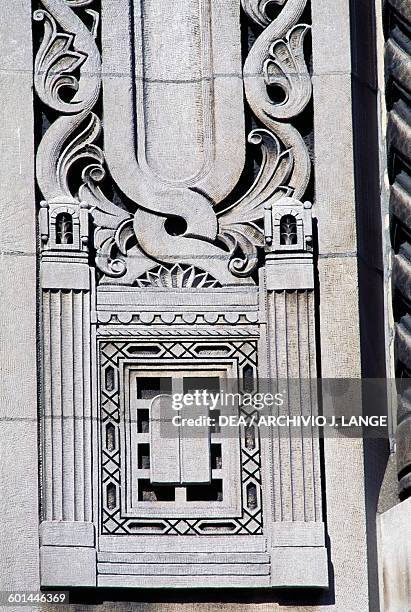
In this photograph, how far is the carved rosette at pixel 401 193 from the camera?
8539 millimetres

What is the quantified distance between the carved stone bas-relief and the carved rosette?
42 cm

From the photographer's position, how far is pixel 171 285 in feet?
29.8

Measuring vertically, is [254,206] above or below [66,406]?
above

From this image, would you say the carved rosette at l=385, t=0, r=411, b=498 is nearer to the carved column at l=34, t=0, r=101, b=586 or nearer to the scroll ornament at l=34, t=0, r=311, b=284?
the scroll ornament at l=34, t=0, r=311, b=284

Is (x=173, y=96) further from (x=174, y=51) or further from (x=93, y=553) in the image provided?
(x=93, y=553)

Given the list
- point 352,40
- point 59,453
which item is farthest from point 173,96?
point 59,453

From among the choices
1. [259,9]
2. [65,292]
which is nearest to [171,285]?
[65,292]

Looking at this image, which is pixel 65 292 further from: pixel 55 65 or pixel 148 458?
pixel 55 65

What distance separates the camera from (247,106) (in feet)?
30.6

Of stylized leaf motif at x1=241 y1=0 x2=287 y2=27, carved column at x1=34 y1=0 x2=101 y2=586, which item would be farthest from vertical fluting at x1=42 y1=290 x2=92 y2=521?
stylized leaf motif at x1=241 y1=0 x2=287 y2=27

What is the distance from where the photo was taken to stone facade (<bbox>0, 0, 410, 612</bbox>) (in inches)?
343

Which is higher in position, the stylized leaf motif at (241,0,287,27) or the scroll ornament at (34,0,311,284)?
the stylized leaf motif at (241,0,287,27)
